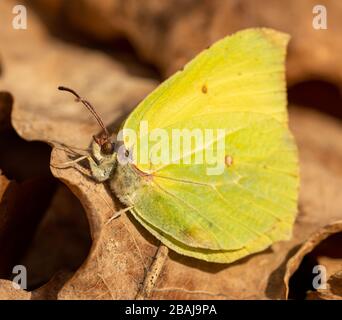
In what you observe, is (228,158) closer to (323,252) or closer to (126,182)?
(126,182)

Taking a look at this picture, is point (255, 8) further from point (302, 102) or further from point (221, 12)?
point (302, 102)

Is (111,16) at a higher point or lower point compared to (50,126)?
higher

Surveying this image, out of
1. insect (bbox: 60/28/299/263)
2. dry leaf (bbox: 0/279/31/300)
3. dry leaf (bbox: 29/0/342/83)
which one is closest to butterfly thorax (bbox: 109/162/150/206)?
insect (bbox: 60/28/299/263)

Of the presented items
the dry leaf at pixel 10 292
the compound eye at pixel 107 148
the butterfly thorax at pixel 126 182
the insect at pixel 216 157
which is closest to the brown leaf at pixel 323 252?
the insect at pixel 216 157

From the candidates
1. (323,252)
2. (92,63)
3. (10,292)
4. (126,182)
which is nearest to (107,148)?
(126,182)

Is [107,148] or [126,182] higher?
[107,148]

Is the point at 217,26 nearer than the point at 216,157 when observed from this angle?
No
